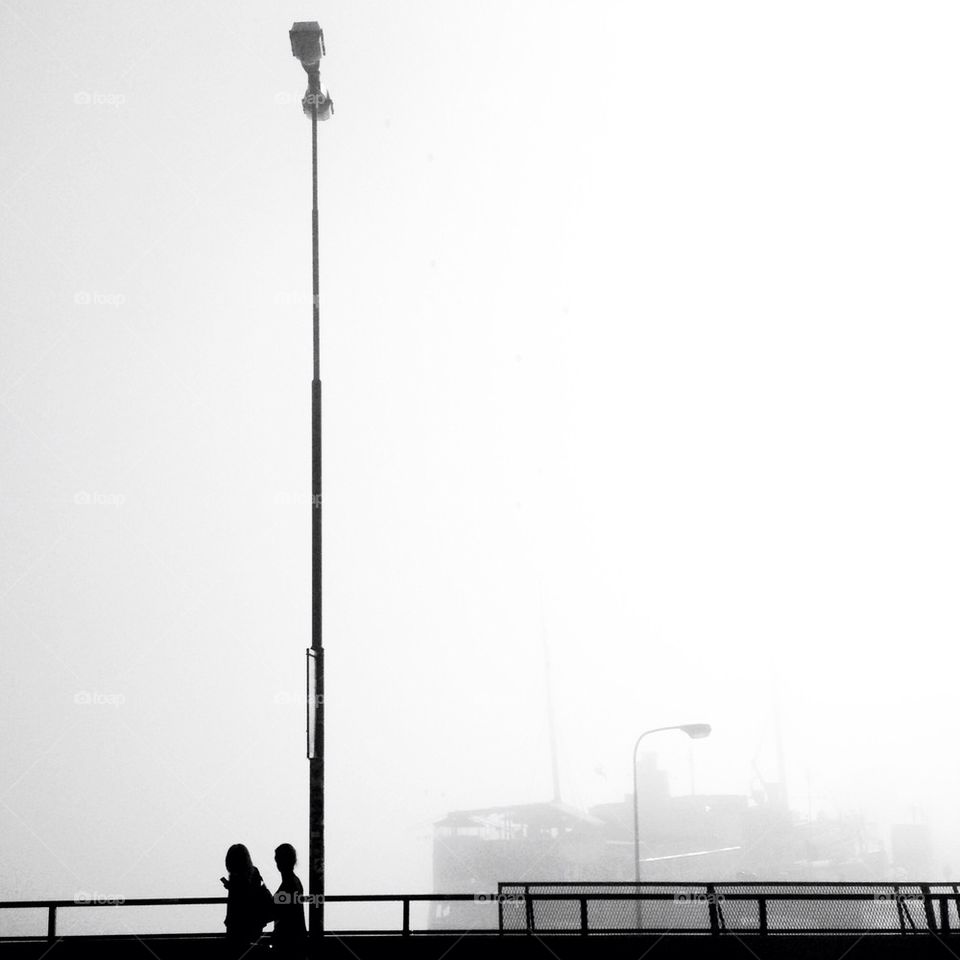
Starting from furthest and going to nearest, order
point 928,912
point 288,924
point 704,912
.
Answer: point 704,912
point 928,912
point 288,924

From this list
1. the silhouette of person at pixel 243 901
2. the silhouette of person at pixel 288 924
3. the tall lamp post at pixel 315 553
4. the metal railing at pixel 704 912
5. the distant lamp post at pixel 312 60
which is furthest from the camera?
the distant lamp post at pixel 312 60

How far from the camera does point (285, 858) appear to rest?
8.94m

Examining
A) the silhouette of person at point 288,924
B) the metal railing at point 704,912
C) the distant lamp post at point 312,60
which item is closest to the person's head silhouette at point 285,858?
the silhouette of person at point 288,924

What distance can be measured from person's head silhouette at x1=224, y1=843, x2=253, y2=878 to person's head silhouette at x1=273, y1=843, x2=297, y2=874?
0.85ft

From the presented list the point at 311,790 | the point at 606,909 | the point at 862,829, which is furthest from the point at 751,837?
the point at 311,790

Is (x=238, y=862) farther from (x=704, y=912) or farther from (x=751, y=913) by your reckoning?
(x=751, y=913)

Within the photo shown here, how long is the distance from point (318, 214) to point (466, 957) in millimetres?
9459

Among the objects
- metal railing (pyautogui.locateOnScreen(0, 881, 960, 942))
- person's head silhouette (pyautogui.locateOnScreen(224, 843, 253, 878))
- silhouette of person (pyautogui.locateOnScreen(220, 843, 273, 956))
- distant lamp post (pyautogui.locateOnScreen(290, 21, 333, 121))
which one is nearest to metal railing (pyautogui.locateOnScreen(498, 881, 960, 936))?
metal railing (pyautogui.locateOnScreen(0, 881, 960, 942))

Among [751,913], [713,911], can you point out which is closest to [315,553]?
[713,911]

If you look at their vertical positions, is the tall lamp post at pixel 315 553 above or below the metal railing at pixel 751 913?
above

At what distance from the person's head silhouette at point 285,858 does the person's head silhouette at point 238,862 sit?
0.26m

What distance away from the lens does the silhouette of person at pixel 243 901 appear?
872 centimetres

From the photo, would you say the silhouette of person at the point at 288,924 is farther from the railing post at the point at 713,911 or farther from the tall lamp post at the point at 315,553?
the railing post at the point at 713,911

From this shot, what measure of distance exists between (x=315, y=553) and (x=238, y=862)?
3.66 meters
